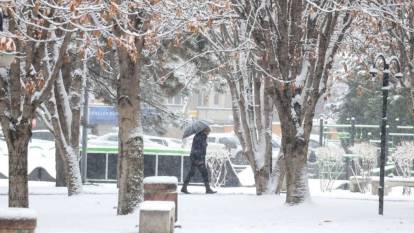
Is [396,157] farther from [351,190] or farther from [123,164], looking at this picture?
[123,164]

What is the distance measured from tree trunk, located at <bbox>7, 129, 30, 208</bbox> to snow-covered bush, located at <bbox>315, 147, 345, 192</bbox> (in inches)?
508

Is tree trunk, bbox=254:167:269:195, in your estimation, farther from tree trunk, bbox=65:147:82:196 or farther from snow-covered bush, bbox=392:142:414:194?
snow-covered bush, bbox=392:142:414:194

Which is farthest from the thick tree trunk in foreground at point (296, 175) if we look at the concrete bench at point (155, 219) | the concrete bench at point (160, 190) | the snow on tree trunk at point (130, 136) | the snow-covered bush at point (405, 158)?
the snow-covered bush at point (405, 158)

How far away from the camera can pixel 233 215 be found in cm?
1385

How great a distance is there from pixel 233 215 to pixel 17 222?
6058mm

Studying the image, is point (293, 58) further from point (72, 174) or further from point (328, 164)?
point (328, 164)

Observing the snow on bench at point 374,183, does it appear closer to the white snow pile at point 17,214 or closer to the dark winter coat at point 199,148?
the dark winter coat at point 199,148

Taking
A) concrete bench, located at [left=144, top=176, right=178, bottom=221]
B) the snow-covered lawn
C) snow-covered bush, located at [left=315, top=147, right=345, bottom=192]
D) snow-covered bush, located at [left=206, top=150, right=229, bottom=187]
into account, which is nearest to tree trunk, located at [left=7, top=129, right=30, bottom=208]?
the snow-covered lawn

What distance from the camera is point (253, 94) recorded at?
1800 centimetres

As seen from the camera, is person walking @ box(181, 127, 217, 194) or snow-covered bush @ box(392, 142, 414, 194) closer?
person walking @ box(181, 127, 217, 194)

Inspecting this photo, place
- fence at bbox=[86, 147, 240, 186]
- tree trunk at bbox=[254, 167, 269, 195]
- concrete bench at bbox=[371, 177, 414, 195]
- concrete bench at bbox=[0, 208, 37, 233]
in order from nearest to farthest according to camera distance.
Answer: concrete bench at bbox=[0, 208, 37, 233] → tree trunk at bbox=[254, 167, 269, 195] → concrete bench at bbox=[371, 177, 414, 195] → fence at bbox=[86, 147, 240, 186]

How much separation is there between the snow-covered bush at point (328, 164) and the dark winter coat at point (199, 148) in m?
5.01

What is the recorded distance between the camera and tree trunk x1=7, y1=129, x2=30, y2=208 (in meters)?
11.7

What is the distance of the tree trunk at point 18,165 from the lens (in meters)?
11.7
